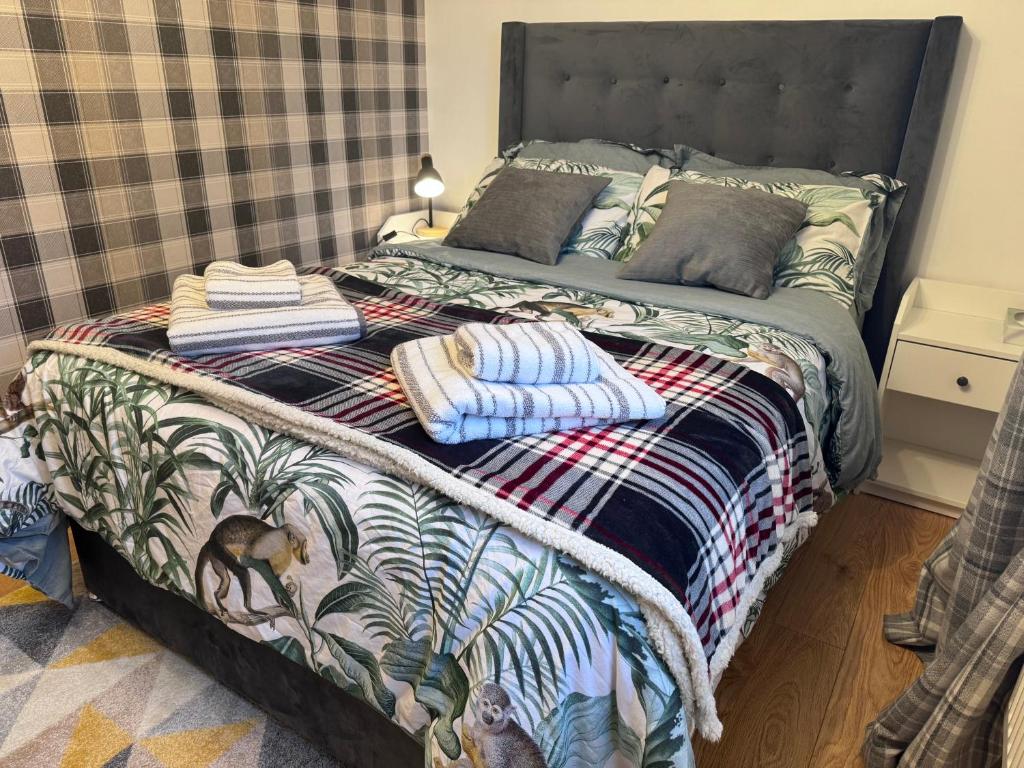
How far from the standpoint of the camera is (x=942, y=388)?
216 centimetres

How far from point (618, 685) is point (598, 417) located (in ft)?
1.46

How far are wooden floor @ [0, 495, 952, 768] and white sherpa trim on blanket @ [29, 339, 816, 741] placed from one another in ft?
1.35

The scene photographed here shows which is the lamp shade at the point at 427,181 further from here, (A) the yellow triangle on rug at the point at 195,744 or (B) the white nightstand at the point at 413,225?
(A) the yellow triangle on rug at the point at 195,744

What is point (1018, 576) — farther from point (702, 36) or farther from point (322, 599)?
point (702, 36)

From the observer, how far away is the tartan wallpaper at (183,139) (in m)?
2.15

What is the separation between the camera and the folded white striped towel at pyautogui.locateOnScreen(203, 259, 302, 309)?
167cm

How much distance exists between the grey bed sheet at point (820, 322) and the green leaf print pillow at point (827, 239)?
0.19ft

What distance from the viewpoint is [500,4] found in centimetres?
296

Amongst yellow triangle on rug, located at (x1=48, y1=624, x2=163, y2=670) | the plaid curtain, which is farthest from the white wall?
yellow triangle on rug, located at (x1=48, y1=624, x2=163, y2=670)

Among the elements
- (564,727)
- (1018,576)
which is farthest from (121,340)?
(1018,576)

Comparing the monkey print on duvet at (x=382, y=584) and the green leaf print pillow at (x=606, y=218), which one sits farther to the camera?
the green leaf print pillow at (x=606, y=218)

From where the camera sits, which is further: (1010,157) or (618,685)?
(1010,157)

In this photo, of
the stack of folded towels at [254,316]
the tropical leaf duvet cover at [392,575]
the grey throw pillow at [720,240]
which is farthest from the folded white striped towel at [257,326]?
the grey throw pillow at [720,240]

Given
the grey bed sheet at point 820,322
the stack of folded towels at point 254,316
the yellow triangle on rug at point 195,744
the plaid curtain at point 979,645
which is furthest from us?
the grey bed sheet at point 820,322
